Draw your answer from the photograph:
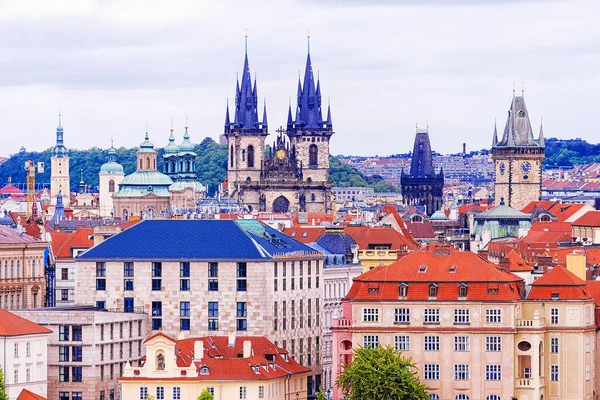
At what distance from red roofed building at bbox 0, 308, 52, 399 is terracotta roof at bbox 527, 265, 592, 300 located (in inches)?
811

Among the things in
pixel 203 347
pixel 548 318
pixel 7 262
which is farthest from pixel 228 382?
pixel 7 262

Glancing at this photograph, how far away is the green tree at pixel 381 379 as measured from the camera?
108438mm

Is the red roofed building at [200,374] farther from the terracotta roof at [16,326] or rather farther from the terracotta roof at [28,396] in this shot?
the terracotta roof at [16,326]


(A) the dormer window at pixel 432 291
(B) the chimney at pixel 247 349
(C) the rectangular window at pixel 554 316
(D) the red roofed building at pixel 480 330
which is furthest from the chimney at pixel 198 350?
(C) the rectangular window at pixel 554 316

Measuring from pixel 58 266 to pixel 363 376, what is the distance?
48.0m

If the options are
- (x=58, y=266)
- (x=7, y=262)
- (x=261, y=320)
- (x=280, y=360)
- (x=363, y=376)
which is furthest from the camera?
(x=58, y=266)

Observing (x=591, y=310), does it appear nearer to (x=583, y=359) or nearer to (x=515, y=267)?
(x=583, y=359)

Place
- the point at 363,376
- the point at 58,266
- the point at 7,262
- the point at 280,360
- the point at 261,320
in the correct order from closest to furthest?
the point at 363,376 → the point at 280,360 → the point at 261,320 → the point at 7,262 → the point at 58,266

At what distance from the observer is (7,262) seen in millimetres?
142250

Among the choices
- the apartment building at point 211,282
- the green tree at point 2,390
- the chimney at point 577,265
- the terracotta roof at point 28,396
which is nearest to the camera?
the green tree at point 2,390

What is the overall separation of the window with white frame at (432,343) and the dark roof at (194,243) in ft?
47.0

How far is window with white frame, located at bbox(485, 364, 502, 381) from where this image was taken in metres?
113

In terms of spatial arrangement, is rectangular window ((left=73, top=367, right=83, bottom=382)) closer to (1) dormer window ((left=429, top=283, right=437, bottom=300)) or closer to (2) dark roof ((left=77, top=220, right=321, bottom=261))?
(2) dark roof ((left=77, top=220, right=321, bottom=261))

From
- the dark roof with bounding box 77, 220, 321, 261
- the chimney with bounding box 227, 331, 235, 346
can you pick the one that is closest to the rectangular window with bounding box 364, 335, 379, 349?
the chimney with bounding box 227, 331, 235, 346
